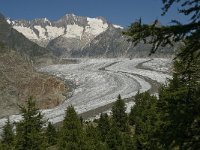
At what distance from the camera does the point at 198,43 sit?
9094 millimetres

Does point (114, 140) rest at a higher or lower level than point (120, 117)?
lower

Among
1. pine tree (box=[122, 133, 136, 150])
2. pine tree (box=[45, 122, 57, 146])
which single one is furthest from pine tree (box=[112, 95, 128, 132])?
pine tree (box=[122, 133, 136, 150])

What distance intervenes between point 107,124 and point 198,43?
105ft

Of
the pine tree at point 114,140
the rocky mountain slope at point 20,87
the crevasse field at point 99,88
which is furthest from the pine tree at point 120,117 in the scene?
the rocky mountain slope at point 20,87

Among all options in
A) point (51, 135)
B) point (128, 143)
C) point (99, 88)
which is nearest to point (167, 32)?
point (128, 143)

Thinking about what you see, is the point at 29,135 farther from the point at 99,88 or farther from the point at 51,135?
Answer: the point at 99,88

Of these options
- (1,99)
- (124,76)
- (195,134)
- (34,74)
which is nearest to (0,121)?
(1,99)

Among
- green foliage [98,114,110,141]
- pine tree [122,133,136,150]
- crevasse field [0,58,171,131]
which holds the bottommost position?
pine tree [122,133,136,150]

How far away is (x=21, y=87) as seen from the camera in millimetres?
88688

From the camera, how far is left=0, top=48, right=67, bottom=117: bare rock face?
80.8 metres

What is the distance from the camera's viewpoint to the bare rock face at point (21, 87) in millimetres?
80750

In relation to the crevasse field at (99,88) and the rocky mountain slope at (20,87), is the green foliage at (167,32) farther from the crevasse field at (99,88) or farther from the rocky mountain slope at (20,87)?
the rocky mountain slope at (20,87)

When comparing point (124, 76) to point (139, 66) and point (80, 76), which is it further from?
point (139, 66)

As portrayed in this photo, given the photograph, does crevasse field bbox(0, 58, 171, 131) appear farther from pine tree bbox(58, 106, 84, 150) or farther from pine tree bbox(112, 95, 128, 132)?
pine tree bbox(58, 106, 84, 150)
